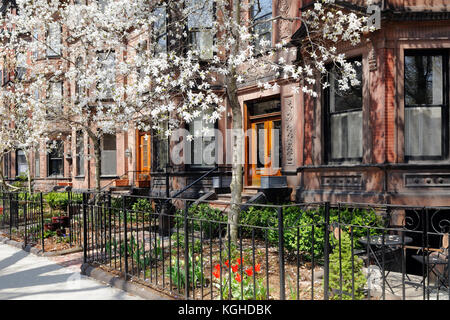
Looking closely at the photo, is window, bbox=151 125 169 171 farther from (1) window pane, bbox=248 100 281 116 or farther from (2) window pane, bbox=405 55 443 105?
(2) window pane, bbox=405 55 443 105

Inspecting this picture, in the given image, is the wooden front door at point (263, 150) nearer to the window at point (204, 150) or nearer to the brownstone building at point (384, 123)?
the brownstone building at point (384, 123)

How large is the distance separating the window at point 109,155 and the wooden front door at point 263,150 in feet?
30.8

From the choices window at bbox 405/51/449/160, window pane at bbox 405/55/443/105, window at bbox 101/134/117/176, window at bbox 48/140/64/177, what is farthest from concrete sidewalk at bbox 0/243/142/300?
window at bbox 48/140/64/177

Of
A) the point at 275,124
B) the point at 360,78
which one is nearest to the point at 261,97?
the point at 275,124

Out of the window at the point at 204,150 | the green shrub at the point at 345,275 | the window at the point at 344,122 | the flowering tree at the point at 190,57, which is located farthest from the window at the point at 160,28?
the green shrub at the point at 345,275

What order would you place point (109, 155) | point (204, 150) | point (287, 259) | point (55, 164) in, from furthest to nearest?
point (55, 164), point (109, 155), point (204, 150), point (287, 259)

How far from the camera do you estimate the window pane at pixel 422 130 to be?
9.07 metres

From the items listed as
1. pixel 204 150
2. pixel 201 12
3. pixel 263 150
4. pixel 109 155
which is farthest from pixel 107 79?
pixel 109 155

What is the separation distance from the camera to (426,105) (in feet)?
29.9

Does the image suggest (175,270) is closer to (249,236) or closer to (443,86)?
(249,236)

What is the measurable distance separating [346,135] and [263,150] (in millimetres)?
4256

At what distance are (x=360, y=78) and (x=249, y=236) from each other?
499 cm

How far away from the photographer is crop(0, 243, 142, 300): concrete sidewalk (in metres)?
5.73

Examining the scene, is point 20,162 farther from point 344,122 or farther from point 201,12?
point 344,122
